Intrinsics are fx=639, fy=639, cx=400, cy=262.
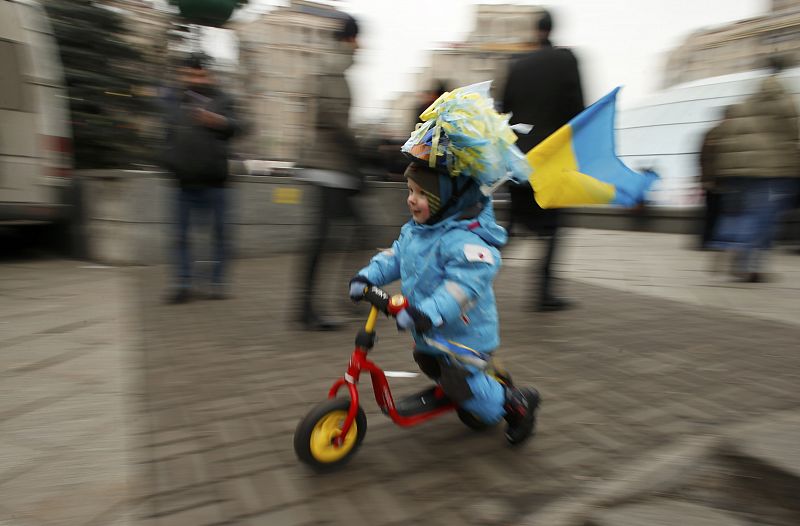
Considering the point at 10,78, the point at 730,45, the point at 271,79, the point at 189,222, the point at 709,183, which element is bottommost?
the point at 189,222

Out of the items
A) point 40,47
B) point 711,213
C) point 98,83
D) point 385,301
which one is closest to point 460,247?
point 385,301

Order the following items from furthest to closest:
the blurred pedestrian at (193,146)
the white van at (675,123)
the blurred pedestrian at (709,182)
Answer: the white van at (675,123)
the blurred pedestrian at (709,182)
the blurred pedestrian at (193,146)

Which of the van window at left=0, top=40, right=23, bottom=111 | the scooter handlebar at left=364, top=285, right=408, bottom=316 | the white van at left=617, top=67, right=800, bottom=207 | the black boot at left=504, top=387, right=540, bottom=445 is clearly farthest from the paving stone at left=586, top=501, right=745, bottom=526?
the white van at left=617, top=67, right=800, bottom=207

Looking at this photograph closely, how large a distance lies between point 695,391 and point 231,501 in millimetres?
2464

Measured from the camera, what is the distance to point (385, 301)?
7.71 feet

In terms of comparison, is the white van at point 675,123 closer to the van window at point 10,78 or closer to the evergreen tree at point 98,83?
the evergreen tree at point 98,83

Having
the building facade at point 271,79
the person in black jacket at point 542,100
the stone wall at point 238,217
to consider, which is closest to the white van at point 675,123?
the stone wall at point 238,217

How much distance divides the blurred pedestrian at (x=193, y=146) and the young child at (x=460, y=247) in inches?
113

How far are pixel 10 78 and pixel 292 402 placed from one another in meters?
5.10

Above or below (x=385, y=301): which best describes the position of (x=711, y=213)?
above

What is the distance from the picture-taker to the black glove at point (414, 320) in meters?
2.27

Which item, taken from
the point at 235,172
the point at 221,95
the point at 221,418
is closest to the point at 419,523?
the point at 221,418

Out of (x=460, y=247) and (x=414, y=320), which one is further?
(x=460, y=247)

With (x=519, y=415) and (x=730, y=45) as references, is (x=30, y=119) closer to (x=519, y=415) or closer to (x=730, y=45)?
(x=519, y=415)
